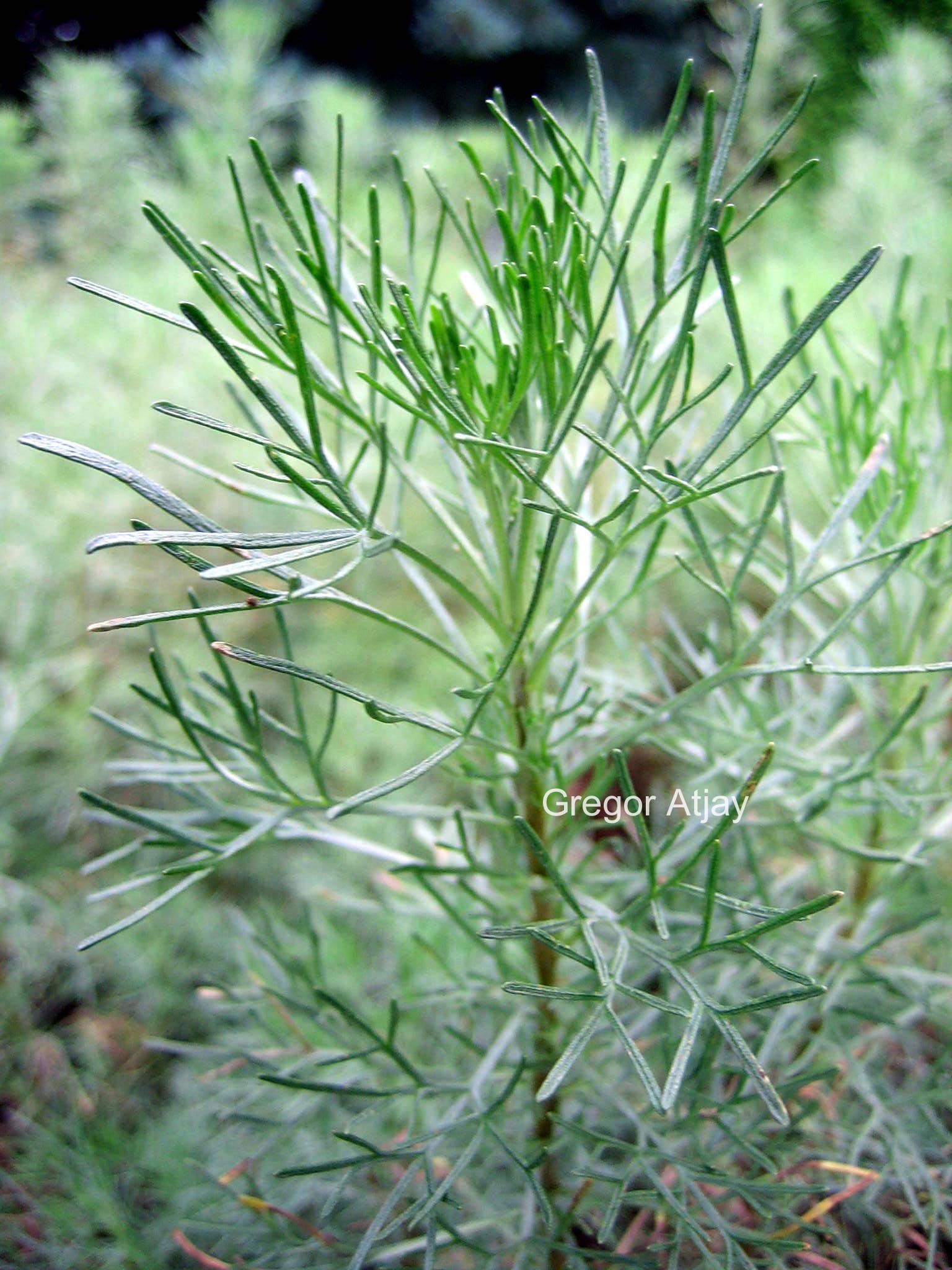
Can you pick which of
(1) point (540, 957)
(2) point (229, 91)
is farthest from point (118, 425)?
(1) point (540, 957)

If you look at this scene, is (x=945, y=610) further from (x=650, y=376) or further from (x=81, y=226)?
(x=81, y=226)

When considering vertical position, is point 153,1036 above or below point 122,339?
below

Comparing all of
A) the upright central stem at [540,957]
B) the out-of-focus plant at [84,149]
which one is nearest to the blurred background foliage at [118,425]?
the out-of-focus plant at [84,149]

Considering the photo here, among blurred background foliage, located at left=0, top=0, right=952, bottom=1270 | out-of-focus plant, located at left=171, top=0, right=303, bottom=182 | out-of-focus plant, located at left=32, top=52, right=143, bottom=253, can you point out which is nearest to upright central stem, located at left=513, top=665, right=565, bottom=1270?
blurred background foliage, located at left=0, top=0, right=952, bottom=1270

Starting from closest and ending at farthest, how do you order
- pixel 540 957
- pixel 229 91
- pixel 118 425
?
pixel 540 957 → pixel 118 425 → pixel 229 91

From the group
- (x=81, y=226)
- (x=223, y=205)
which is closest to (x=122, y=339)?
(x=223, y=205)

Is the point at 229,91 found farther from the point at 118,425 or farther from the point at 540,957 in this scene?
the point at 540,957

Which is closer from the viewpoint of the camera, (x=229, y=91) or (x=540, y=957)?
(x=540, y=957)

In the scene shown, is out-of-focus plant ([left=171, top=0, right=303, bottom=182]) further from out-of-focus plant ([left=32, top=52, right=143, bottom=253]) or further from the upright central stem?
the upright central stem
